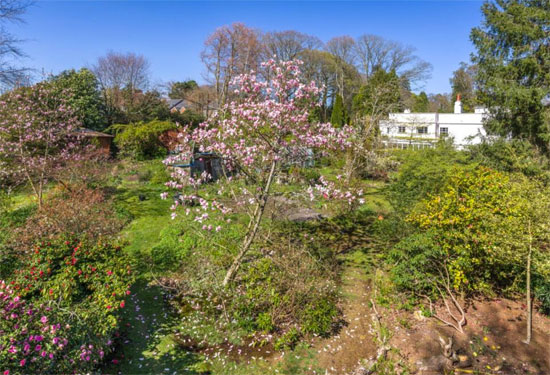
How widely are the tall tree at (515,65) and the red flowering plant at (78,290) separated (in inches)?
631

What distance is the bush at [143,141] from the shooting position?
2191 cm

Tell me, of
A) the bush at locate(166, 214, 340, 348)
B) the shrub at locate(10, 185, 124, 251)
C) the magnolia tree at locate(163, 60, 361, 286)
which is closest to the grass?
the bush at locate(166, 214, 340, 348)

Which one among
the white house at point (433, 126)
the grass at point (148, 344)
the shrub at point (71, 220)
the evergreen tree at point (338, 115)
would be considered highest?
the evergreen tree at point (338, 115)

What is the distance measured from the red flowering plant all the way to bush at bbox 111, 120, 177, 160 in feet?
56.7

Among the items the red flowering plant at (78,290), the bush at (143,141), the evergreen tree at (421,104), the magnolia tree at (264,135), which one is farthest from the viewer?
the evergreen tree at (421,104)

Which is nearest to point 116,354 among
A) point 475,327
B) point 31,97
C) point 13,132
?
point 475,327

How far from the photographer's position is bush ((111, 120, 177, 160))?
71.9 feet

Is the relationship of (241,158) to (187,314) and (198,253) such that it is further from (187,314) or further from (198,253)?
(187,314)

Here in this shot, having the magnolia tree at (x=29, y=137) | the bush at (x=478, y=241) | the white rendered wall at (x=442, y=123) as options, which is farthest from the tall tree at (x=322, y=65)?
the bush at (x=478, y=241)

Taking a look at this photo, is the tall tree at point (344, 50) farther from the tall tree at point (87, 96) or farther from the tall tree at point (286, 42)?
the tall tree at point (87, 96)

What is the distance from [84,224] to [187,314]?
160 inches

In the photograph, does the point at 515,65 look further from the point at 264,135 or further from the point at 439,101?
the point at 439,101

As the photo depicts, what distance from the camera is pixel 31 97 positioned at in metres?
13.0

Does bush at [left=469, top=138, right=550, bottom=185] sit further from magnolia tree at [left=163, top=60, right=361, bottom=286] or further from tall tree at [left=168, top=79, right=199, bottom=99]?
tall tree at [left=168, top=79, right=199, bottom=99]
